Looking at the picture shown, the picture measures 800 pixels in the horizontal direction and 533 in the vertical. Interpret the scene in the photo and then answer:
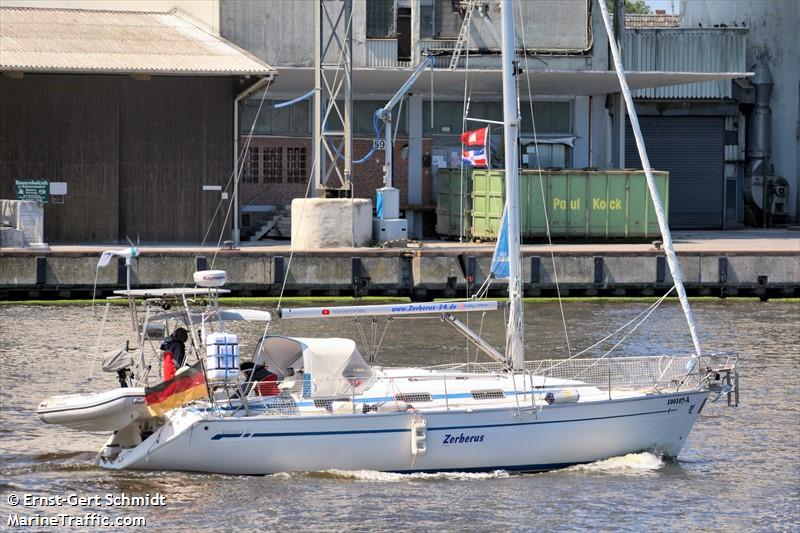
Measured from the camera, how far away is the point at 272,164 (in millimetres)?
49156

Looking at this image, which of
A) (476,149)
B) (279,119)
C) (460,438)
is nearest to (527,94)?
(279,119)

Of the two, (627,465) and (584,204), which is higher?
(584,204)

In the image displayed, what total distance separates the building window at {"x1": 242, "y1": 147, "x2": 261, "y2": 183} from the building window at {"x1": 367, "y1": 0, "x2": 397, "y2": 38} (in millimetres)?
5565

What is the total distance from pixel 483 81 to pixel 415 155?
12.5 feet

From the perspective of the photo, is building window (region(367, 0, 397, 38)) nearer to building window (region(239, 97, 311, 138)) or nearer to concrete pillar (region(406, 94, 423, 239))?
concrete pillar (region(406, 94, 423, 239))

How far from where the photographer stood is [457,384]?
71.7 feet

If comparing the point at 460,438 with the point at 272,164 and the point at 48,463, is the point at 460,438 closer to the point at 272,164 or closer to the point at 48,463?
the point at 48,463

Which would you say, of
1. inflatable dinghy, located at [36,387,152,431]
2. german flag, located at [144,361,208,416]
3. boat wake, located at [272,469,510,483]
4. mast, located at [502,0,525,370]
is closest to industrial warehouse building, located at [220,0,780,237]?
mast, located at [502,0,525,370]

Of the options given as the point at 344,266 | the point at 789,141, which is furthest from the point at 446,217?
the point at 789,141

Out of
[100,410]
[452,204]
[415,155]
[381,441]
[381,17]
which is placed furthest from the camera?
[415,155]

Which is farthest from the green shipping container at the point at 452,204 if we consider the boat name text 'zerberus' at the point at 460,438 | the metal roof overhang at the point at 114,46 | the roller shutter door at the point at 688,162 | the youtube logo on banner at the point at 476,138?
the boat name text 'zerberus' at the point at 460,438

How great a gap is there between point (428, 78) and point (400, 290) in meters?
9.16

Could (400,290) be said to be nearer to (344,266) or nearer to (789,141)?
(344,266)

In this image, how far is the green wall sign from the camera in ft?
142
